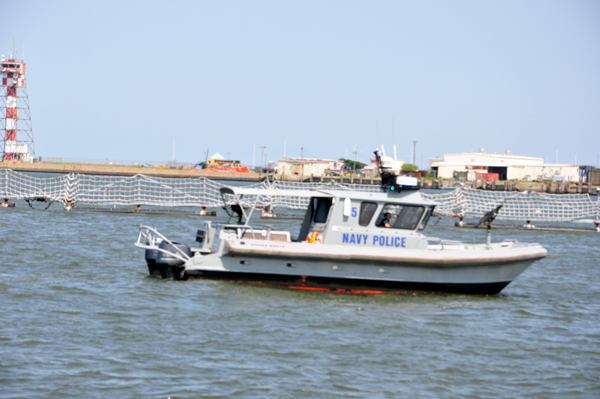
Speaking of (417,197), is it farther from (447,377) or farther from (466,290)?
(447,377)

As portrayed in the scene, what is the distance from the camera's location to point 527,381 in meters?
9.77

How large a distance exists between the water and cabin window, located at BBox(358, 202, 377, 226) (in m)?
1.64

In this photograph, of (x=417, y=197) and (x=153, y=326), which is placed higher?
(x=417, y=197)

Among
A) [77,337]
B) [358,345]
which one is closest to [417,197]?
[358,345]

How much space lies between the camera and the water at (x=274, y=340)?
9.12 meters

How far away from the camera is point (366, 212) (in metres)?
14.5

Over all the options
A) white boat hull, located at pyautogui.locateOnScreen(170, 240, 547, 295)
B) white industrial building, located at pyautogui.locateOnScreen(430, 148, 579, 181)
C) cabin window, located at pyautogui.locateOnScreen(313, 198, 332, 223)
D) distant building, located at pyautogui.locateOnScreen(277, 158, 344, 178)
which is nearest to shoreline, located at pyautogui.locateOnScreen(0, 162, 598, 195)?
distant building, located at pyautogui.locateOnScreen(277, 158, 344, 178)

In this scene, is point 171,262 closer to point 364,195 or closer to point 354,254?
point 354,254

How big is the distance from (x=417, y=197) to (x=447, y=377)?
18.5 ft

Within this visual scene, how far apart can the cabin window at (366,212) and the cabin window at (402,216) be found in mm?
204

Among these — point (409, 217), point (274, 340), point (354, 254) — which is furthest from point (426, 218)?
point (274, 340)

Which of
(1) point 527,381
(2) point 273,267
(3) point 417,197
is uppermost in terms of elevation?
(3) point 417,197

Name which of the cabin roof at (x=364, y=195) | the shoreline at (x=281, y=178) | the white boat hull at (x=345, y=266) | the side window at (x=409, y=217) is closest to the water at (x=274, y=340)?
the white boat hull at (x=345, y=266)

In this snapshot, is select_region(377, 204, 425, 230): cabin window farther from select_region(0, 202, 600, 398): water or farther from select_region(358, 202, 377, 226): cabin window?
select_region(0, 202, 600, 398): water
